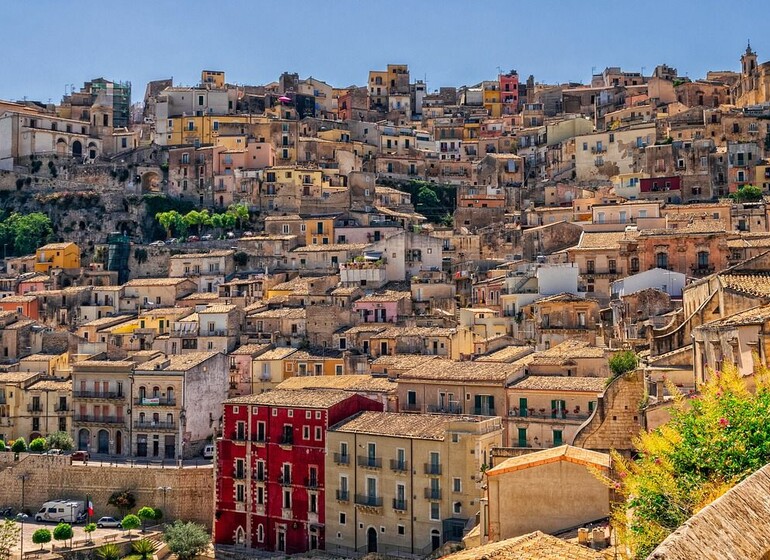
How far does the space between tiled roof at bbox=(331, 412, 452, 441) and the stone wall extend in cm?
1047

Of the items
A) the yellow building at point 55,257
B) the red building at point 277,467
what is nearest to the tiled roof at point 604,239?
the red building at point 277,467

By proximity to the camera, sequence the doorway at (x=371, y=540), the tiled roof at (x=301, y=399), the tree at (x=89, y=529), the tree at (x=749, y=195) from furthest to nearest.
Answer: the tree at (x=749, y=195) < the tree at (x=89, y=529) < the tiled roof at (x=301, y=399) < the doorway at (x=371, y=540)

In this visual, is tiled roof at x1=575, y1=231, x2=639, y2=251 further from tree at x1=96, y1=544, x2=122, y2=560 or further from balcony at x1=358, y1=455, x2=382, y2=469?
tree at x1=96, y1=544, x2=122, y2=560

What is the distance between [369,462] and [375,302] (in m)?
22.7

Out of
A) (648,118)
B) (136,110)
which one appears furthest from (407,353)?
(136,110)

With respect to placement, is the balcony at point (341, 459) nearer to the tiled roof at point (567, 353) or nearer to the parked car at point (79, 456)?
the tiled roof at point (567, 353)

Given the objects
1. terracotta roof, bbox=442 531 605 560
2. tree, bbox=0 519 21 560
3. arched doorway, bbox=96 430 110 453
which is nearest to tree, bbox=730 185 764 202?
arched doorway, bbox=96 430 110 453

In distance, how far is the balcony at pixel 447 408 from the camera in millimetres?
51375

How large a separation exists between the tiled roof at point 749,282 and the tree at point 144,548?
1146 inches

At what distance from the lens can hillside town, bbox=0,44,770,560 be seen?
38219 mm

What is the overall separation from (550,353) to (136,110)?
346ft

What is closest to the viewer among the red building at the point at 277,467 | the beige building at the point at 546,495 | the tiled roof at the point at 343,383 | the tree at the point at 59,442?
the beige building at the point at 546,495

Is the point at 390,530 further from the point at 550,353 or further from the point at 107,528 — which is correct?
the point at 107,528

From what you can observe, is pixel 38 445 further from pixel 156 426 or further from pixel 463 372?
pixel 463 372
